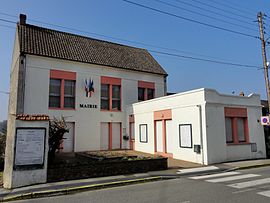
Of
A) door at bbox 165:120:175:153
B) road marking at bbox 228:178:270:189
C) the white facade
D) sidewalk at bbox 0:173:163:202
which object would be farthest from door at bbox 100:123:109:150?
road marking at bbox 228:178:270:189

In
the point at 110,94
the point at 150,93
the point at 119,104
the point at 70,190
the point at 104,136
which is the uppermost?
the point at 150,93

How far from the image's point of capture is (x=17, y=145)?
319 inches

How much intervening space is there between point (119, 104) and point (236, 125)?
34.8 ft

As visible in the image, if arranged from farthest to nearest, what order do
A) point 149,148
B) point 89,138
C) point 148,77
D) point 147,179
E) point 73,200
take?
point 148,77, point 89,138, point 149,148, point 147,179, point 73,200

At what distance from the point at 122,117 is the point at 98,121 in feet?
8.35

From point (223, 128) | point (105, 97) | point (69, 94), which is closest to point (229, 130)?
point (223, 128)

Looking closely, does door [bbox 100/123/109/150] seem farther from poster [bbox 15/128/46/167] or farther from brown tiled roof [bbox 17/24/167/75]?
poster [bbox 15/128/46/167]

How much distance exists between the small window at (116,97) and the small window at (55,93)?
5011mm

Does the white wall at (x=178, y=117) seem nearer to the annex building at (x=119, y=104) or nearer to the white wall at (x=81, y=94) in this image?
the annex building at (x=119, y=104)

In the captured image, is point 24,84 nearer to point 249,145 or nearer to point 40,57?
point 40,57

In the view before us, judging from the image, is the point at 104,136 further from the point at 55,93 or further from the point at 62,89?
the point at 55,93

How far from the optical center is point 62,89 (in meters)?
17.8

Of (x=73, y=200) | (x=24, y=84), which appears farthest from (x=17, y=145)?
(x=24, y=84)

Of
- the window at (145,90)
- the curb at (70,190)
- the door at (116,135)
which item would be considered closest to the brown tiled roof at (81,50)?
the window at (145,90)
